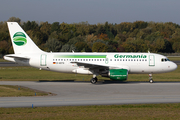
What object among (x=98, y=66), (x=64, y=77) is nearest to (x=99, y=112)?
(x=98, y=66)

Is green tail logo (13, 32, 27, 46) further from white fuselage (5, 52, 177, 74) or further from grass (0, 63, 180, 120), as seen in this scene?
grass (0, 63, 180, 120)

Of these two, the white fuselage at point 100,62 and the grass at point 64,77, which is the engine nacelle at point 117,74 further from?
the grass at point 64,77

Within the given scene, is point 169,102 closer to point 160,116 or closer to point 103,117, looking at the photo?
point 160,116

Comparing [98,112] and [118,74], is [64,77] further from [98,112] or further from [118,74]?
[98,112]

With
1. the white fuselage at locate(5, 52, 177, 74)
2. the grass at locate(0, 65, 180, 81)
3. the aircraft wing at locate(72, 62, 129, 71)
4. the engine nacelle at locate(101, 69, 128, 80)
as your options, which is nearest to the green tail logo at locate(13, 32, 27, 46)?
the white fuselage at locate(5, 52, 177, 74)

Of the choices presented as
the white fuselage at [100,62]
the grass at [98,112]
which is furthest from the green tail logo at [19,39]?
the grass at [98,112]

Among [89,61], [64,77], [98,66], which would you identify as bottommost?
[64,77]

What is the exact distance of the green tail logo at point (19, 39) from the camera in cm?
3234

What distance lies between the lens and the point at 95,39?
14438cm

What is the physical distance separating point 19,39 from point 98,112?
20.5m

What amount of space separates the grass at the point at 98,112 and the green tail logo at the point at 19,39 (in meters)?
17.6

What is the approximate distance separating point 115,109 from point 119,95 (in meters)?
5.92

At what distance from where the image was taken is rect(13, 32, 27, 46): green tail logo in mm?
32344

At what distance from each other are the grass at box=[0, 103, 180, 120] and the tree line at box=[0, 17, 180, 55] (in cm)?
7738
